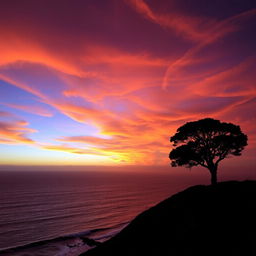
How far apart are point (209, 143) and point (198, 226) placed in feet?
51.7

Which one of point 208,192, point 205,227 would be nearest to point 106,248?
point 205,227

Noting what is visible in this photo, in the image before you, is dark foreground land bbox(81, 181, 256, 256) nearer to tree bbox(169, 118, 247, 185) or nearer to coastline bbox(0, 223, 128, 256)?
tree bbox(169, 118, 247, 185)

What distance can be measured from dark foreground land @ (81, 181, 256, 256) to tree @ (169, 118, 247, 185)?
648cm

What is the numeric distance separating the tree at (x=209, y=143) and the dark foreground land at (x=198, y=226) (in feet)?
21.3

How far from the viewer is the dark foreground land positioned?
39.4 feet

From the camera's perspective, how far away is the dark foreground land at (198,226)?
1202cm

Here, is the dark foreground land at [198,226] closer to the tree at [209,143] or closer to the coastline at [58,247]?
the tree at [209,143]

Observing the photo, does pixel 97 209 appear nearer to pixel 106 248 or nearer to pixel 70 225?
pixel 70 225

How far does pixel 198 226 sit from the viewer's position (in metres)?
14.5

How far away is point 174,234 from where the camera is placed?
1487cm

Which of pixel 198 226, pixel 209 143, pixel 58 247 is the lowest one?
pixel 58 247

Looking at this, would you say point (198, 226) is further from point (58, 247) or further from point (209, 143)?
point (58, 247)

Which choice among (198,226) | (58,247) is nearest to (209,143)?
(198,226)

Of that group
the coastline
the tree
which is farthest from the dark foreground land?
the coastline
